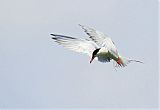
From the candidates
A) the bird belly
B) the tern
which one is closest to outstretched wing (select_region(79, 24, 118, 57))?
the tern

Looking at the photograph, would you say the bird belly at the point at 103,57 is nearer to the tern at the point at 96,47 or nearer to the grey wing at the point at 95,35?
the tern at the point at 96,47

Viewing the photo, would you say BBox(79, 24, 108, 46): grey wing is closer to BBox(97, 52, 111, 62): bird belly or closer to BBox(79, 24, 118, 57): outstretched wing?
BBox(79, 24, 118, 57): outstretched wing

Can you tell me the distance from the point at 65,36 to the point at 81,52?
0.68 metres

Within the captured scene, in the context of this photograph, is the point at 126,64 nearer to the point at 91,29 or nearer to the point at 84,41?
the point at 84,41

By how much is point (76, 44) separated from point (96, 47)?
102 cm

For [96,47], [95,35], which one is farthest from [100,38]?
[96,47]

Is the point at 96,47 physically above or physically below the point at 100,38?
above

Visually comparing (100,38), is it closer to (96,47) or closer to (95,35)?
(95,35)

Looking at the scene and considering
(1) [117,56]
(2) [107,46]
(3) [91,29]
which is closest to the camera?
(3) [91,29]

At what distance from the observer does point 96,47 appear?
38.8 ft

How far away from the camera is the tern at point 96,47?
10.0 meters

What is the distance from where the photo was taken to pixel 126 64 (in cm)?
1191

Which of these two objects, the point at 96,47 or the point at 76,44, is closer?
the point at 76,44

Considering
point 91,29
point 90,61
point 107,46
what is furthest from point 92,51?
point 91,29
